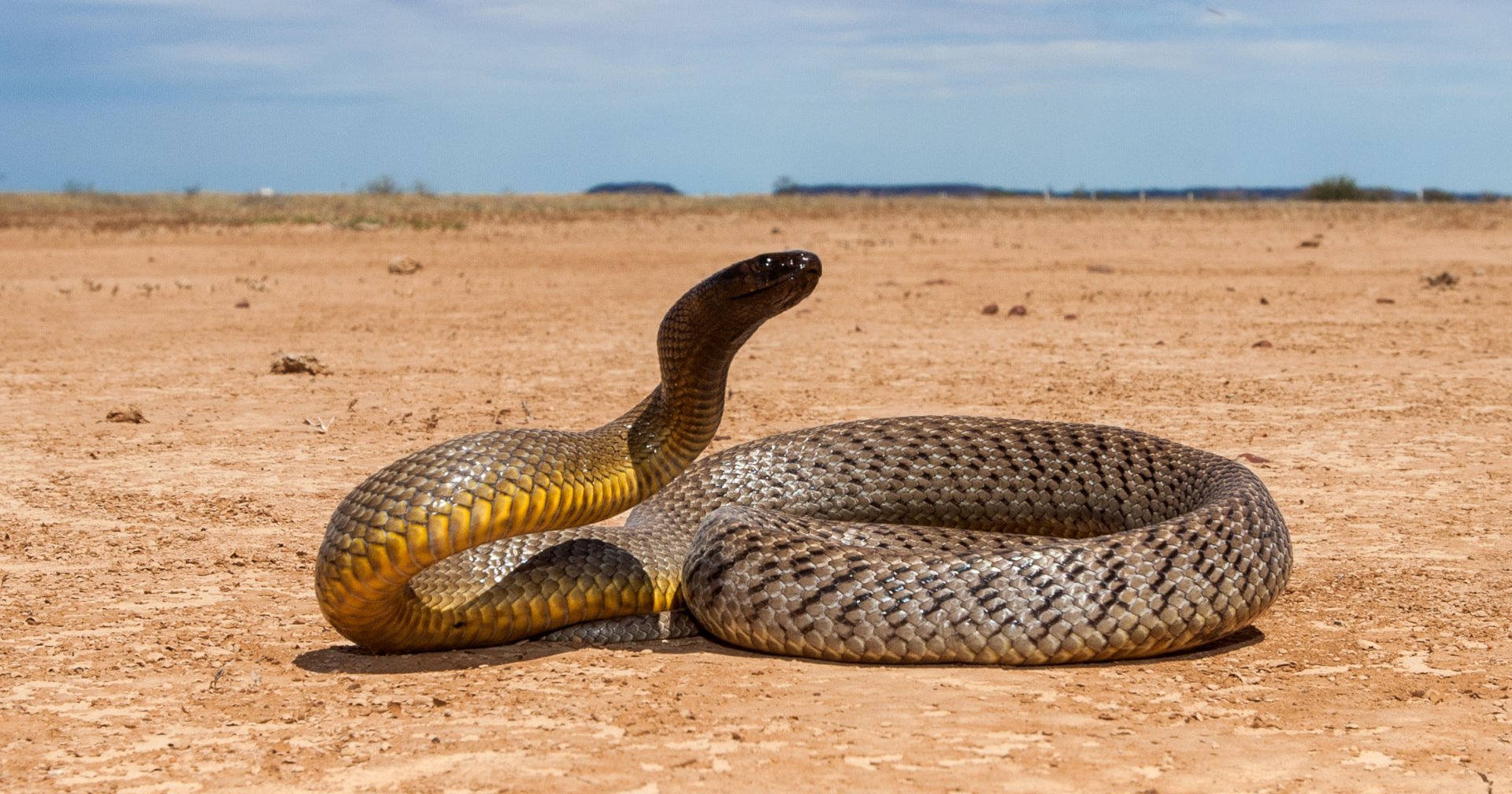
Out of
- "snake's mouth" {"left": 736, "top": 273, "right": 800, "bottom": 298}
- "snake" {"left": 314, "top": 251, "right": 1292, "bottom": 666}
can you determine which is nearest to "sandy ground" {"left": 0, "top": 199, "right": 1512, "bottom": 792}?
"snake" {"left": 314, "top": 251, "right": 1292, "bottom": 666}

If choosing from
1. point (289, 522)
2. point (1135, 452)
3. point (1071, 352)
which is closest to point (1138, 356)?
point (1071, 352)

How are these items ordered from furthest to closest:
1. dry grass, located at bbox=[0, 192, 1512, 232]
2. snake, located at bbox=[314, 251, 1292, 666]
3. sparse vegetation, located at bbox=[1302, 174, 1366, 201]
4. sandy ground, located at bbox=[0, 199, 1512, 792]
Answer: sparse vegetation, located at bbox=[1302, 174, 1366, 201], dry grass, located at bbox=[0, 192, 1512, 232], snake, located at bbox=[314, 251, 1292, 666], sandy ground, located at bbox=[0, 199, 1512, 792]

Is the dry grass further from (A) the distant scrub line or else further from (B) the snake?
(B) the snake

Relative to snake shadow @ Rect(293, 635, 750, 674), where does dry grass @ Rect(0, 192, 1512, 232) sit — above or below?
above

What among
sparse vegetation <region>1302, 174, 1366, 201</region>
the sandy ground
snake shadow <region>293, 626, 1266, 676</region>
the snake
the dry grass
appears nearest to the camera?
the sandy ground

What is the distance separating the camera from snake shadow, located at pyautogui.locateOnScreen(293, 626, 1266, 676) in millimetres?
5316

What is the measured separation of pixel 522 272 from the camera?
24.2m

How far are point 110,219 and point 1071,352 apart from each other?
118ft

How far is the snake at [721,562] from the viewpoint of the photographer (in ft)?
16.4

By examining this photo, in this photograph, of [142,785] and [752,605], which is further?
[752,605]

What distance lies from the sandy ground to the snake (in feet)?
0.50

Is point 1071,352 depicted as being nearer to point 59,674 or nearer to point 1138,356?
point 1138,356

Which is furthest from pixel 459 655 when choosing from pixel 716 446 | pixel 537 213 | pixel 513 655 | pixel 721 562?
pixel 537 213

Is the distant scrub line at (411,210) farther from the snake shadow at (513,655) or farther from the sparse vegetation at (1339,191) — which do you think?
the snake shadow at (513,655)
